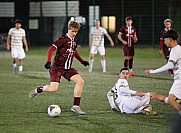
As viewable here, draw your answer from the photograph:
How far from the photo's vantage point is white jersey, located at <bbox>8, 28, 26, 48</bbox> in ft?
66.8

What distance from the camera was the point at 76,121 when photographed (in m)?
9.43

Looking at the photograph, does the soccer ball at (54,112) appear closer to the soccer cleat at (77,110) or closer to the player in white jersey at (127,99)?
the soccer cleat at (77,110)

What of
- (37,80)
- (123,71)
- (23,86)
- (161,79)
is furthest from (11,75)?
(123,71)

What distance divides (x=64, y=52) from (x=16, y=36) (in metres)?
10.2

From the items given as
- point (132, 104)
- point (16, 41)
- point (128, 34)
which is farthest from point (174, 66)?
point (16, 41)

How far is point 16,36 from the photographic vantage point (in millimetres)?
20375

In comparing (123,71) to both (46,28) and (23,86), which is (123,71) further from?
(46,28)

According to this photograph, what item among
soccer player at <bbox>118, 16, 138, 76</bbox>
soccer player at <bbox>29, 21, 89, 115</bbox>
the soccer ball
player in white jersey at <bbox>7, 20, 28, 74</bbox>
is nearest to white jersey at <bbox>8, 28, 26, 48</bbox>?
player in white jersey at <bbox>7, 20, 28, 74</bbox>

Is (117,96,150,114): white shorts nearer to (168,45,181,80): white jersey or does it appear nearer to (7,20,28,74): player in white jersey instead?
(168,45,181,80): white jersey

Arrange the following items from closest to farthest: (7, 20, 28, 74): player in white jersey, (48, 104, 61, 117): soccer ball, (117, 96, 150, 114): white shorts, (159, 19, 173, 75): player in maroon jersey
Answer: (48, 104, 61, 117): soccer ball
(117, 96, 150, 114): white shorts
(159, 19, 173, 75): player in maroon jersey
(7, 20, 28, 74): player in white jersey

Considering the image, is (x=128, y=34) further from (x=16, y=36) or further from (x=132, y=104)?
(x=132, y=104)

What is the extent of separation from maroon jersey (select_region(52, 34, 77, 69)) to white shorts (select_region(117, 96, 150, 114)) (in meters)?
1.35

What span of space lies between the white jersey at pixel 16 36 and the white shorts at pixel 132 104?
35.4 ft

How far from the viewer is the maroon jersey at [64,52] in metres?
10.5
